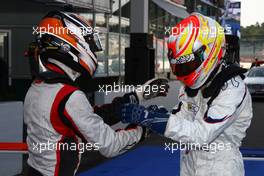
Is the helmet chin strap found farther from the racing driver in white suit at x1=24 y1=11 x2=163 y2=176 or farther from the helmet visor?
the helmet visor

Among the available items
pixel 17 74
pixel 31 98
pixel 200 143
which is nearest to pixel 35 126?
pixel 31 98

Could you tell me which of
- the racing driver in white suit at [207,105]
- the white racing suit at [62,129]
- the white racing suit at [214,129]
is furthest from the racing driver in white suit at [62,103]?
the white racing suit at [214,129]

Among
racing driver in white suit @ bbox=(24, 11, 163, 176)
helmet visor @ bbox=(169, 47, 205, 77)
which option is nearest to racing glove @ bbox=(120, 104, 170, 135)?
racing driver in white suit @ bbox=(24, 11, 163, 176)

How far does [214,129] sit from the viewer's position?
3121 millimetres

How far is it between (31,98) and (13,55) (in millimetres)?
19137

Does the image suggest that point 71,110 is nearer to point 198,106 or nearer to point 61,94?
point 61,94

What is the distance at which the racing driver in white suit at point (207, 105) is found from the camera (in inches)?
123

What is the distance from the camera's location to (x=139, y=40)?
1564 cm

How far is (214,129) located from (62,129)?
2.79ft

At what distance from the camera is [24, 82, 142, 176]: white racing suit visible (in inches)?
121

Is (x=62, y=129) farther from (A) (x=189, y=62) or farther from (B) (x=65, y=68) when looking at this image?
(A) (x=189, y=62)

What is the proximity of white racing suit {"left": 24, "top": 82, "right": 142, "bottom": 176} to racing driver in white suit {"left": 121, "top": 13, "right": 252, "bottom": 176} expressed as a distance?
23 centimetres

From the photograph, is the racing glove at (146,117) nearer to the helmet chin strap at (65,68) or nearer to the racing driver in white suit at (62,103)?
the racing driver in white suit at (62,103)

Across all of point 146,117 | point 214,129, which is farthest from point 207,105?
point 146,117
